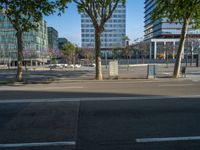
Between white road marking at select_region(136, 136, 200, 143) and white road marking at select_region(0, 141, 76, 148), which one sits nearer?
white road marking at select_region(0, 141, 76, 148)

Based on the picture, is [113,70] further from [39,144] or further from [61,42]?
[61,42]

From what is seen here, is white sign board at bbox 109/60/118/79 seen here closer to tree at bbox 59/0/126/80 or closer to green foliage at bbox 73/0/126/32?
tree at bbox 59/0/126/80

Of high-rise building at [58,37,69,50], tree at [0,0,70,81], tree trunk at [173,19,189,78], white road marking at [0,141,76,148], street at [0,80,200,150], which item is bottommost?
white road marking at [0,141,76,148]

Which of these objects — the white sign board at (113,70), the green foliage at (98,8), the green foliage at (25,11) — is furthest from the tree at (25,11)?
the white sign board at (113,70)

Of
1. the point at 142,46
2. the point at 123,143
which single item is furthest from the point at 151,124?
the point at 142,46

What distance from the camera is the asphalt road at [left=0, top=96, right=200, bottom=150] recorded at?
5.29 metres

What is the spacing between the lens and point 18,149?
16.6 feet

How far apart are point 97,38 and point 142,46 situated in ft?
203

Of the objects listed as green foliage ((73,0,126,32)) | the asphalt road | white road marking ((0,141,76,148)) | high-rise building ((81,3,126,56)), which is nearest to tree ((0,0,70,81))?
green foliage ((73,0,126,32))

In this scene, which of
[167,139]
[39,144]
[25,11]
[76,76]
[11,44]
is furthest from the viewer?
[11,44]

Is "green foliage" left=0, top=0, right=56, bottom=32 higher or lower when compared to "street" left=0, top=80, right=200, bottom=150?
higher

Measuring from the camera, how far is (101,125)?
6.61 meters

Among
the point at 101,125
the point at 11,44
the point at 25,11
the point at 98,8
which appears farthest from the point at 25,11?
the point at 11,44

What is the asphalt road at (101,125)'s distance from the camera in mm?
5285
